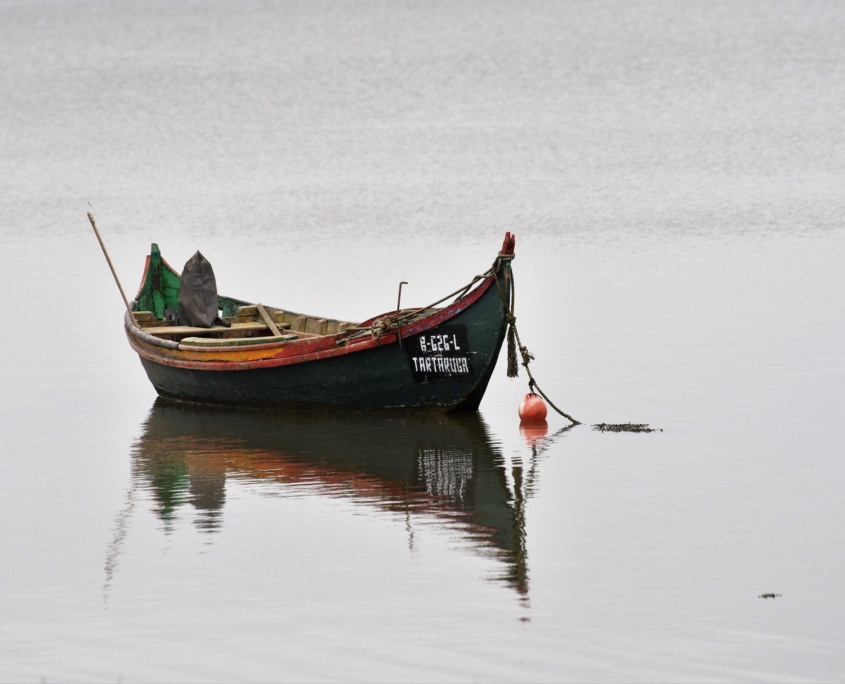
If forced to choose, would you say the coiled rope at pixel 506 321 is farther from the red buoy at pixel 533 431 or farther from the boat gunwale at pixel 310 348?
the red buoy at pixel 533 431

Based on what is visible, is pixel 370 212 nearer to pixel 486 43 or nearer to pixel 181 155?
pixel 181 155

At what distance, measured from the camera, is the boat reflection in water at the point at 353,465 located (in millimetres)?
9781

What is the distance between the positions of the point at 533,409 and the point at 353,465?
2313 mm

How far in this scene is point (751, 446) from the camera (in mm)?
11906

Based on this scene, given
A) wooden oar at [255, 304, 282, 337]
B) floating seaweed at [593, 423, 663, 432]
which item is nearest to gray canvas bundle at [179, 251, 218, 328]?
wooden oar at [255, 304, 282, 337]

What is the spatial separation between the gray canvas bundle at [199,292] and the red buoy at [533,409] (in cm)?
456

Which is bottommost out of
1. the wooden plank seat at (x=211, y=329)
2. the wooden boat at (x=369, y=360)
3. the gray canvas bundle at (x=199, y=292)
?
the wooden boat at (x=369, y=360)

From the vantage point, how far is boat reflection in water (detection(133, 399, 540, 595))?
32.1 ft

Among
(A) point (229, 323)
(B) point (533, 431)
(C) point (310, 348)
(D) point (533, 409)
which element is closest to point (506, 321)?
(D) point (533, 409)

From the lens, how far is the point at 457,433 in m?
13.0

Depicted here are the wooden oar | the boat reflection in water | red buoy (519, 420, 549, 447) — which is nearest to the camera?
the boat reflection in water

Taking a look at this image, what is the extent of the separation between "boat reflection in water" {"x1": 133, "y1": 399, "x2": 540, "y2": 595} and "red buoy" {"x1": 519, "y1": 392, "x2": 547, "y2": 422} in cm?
44

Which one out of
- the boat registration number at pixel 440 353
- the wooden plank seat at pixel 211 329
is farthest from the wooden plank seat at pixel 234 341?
the boat registration number at pixel 440 353

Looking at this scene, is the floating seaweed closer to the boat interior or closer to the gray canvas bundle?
the boat interior
